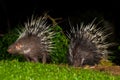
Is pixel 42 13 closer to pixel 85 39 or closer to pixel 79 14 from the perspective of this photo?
pixel 79 14

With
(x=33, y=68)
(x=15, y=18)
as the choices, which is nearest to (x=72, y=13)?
(x=15, y=18)

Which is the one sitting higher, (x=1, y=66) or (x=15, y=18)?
(x=15, y=18)

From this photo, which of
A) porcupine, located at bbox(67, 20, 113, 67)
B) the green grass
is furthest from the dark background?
the green grass

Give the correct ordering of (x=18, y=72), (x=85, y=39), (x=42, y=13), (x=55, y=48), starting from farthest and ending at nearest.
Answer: (x=42, y=13) < (x=55, y=48) < (x=85, y=39) < (x=18, y=72)

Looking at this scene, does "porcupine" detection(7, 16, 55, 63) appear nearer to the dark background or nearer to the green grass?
the green grass

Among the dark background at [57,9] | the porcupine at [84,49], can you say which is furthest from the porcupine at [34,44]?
the dark background at [57,9]

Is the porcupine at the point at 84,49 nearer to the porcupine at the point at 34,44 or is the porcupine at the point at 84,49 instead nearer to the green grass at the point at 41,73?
the porcupine at the point at 34,44
